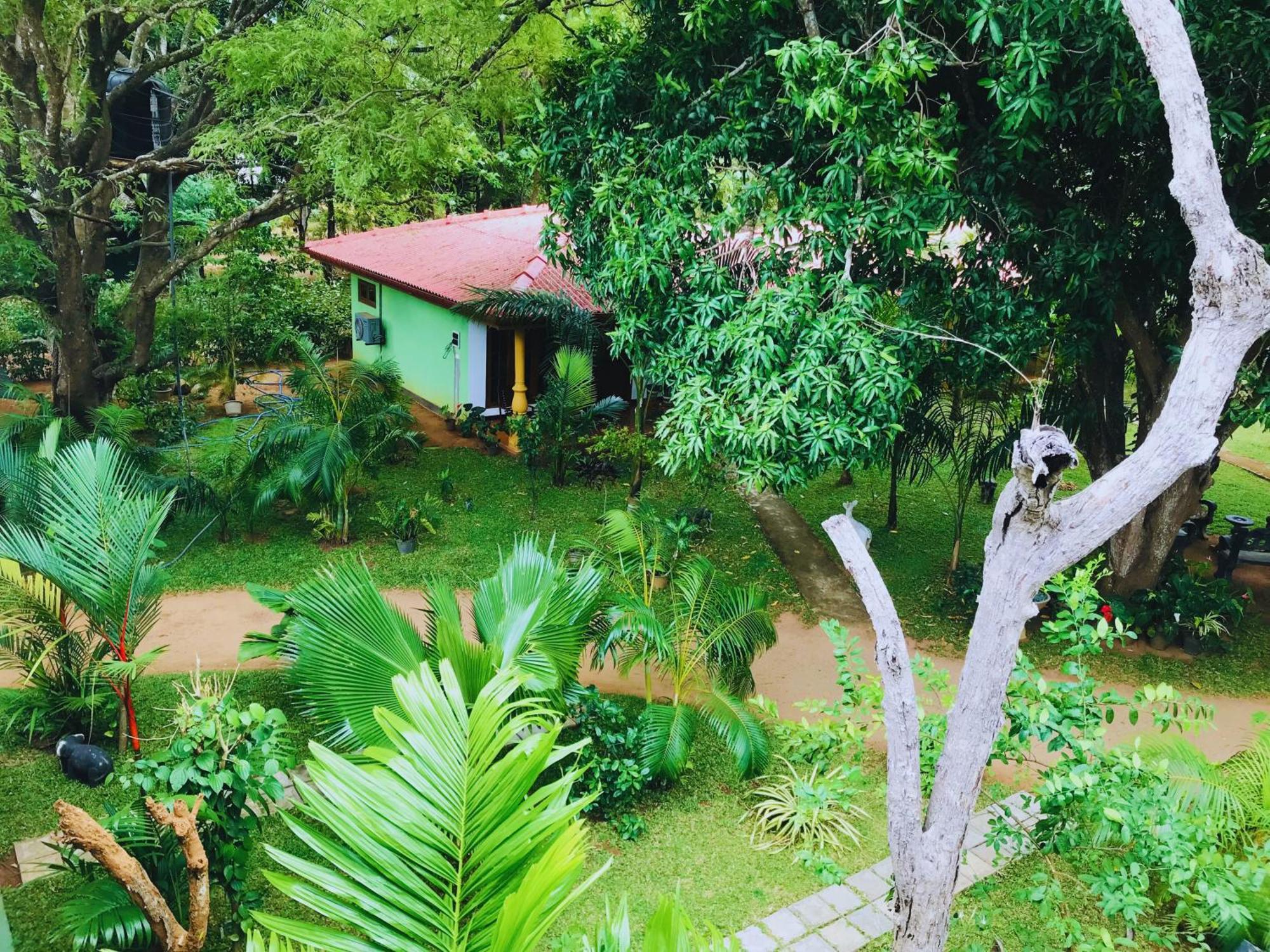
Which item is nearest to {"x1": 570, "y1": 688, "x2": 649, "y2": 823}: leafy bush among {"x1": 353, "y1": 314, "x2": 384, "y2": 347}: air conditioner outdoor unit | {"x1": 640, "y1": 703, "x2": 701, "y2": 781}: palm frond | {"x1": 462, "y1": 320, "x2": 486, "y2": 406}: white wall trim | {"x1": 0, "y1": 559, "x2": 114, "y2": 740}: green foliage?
{"x1": 640, "y1": 703, "x2": 701, "y2": 781}: palm frond

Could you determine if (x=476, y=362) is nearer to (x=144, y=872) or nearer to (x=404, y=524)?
(x=404, y=524)

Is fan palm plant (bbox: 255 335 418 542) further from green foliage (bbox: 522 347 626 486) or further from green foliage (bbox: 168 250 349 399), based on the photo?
green foliage (bbox: 168 250 349 399)

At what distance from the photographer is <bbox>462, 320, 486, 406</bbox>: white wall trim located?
1398 cm

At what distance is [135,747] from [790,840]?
13.9 feet

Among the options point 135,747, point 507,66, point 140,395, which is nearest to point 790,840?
point 135,747

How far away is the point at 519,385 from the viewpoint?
550 inches

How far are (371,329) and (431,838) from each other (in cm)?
1516

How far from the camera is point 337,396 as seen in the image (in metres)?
10.8

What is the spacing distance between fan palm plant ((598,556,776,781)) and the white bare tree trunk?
7.03 feet

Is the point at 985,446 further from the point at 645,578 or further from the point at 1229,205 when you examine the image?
the point at 645,578

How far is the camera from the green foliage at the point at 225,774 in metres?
4.59

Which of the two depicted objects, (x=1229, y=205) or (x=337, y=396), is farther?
(x=337, y=396)

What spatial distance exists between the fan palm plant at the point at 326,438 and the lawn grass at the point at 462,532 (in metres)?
0.55

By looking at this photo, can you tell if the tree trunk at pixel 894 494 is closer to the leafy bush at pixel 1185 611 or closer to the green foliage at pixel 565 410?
the leafy bush at pixel 1185 611
